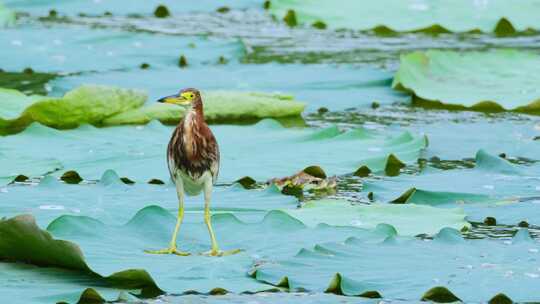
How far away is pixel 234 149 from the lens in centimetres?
555

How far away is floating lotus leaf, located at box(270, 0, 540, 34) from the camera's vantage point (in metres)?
8.30

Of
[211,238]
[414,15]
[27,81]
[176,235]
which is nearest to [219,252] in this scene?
[211,238]

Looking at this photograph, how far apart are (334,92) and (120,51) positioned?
146 cm

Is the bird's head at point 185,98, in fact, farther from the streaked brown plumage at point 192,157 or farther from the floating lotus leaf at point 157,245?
the floating lotus leaf at point 157,245

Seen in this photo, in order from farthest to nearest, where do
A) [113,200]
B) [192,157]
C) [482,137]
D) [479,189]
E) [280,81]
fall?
1. [280,81]
2. [482,137]
3. [479,189]
4. [113,200]
5. [192,157]

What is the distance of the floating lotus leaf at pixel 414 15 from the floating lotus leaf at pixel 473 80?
3.22 feet

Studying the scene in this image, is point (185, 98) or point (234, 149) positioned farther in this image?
point (234, 149)

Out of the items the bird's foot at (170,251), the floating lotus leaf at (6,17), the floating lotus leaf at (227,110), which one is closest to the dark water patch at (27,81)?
the floating lotus leaf at (227,110)

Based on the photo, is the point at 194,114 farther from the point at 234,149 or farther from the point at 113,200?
the point at 234,149

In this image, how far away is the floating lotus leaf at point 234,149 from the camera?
207 inches

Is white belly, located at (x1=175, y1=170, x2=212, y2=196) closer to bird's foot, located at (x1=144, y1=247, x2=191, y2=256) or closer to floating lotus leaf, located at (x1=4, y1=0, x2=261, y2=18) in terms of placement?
bird's foot, located at (x1=144, y1=247, x2=191, y2=256)

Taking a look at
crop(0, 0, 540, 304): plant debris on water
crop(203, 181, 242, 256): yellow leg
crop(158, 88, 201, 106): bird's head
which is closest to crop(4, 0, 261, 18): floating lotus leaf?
crop(0, 0, 540, 304): plant debris on water

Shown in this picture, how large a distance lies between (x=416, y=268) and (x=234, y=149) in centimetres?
185

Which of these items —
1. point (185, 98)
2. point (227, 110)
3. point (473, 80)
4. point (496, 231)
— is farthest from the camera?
point (473, 80)
